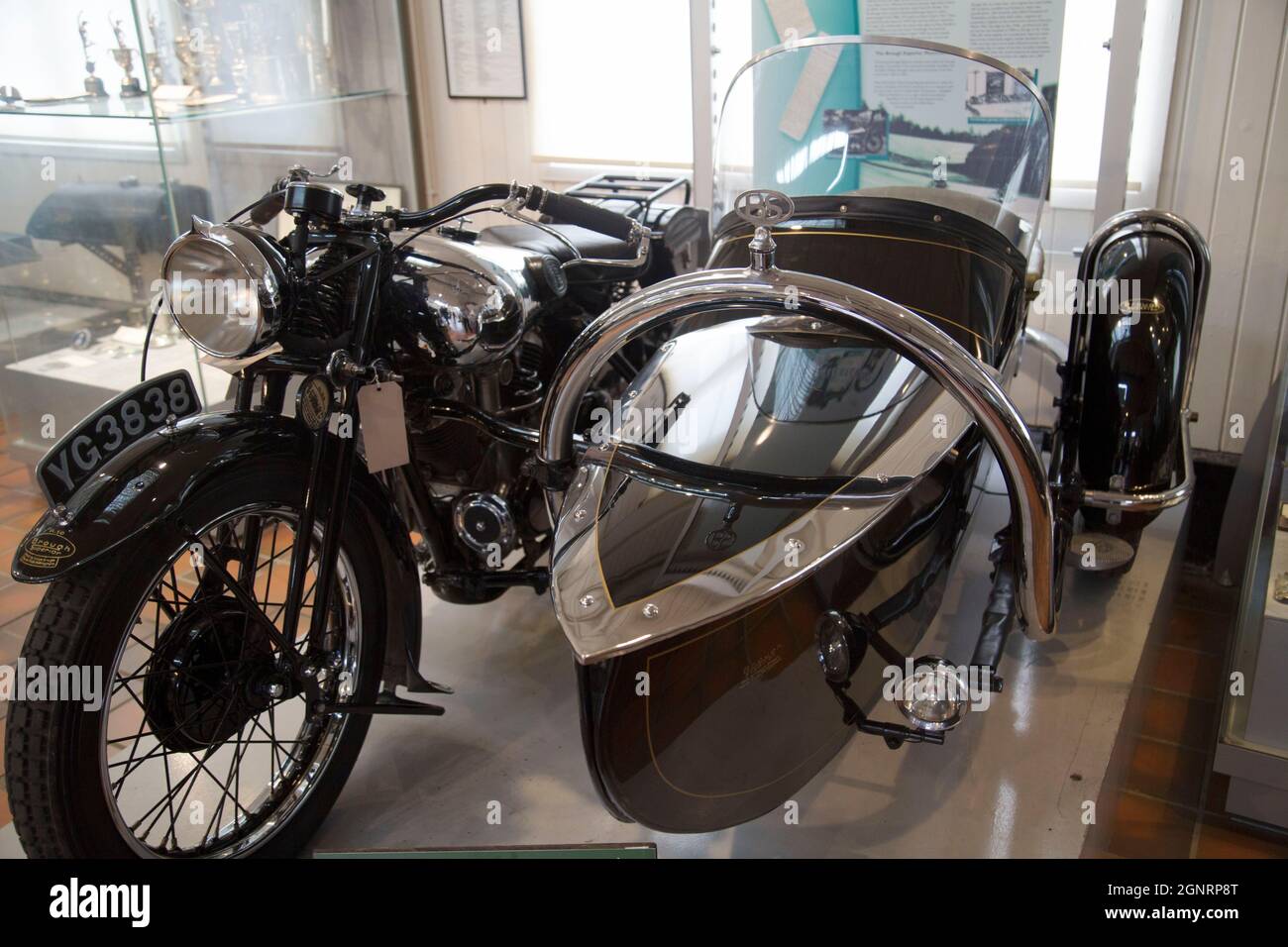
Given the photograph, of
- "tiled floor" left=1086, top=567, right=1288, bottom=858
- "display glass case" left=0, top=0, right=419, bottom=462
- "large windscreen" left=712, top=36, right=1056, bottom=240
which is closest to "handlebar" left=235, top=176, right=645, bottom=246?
"large windscreen" left=712, top=36, right=1056, bottom=240

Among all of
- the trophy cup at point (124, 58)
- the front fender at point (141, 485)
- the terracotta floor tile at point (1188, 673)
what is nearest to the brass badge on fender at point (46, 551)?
the front fender at point (141, 485)

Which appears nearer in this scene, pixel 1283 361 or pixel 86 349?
pixel 1283 361

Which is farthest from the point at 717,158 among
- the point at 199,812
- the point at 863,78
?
the point at 199,812

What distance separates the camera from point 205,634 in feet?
5.06

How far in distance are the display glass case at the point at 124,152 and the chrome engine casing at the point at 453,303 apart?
1.06m

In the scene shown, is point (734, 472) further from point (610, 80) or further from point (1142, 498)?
point (610, 80)

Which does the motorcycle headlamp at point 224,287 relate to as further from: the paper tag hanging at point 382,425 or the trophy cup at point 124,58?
the trophy cup at point 124,58

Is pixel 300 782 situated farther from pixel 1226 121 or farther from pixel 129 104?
pixel 1226 121

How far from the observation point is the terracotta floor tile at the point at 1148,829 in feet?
6.77

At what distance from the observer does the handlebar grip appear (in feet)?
5.72

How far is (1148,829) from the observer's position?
6.96 feet

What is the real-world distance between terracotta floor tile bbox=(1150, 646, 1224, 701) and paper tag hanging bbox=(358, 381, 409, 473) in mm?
1886

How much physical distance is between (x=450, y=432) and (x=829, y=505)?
0.83 m

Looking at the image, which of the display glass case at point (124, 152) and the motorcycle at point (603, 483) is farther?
the display glass case at point (124, 152)
